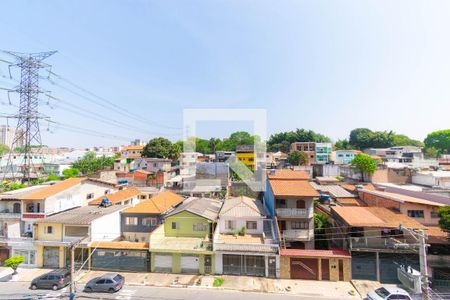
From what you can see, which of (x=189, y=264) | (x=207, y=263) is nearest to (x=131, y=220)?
(x=189, y=264)

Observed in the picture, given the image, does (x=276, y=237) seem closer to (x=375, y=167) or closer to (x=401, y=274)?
(x=401, y=274)

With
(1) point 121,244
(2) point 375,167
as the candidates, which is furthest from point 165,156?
(2) point 375,167

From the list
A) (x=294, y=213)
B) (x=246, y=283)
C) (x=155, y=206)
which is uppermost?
(x=155, y=206)

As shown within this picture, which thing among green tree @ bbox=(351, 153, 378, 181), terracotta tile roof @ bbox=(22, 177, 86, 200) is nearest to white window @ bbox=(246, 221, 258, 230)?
terracotta tile roof @ bbox=(22, 177, 86, 200)

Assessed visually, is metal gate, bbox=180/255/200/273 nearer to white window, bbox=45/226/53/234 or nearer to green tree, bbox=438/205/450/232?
white window, bbox=45/226/53/234

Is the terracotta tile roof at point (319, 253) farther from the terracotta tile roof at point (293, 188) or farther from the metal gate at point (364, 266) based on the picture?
the terracotta tile roof at point (293, 188)

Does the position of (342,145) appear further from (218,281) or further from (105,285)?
(105,285)
